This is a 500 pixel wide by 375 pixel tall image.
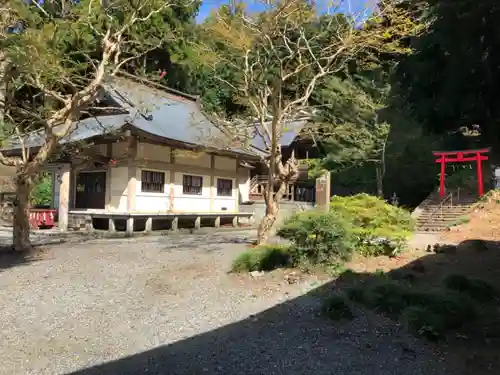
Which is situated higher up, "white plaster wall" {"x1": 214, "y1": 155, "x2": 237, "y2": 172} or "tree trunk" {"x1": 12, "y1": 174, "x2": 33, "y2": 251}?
→ "white plaster wall" {"x1": 214, "y1": 155, "x2": 237, "y2": 172}

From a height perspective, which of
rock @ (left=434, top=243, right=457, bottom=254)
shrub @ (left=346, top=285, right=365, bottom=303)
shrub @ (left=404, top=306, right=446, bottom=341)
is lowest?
shrub @ (left=404, top=306, right=446, bottom=341)

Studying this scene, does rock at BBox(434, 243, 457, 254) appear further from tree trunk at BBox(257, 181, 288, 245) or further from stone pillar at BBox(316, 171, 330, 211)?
stone pillar at BBox(316, 171, 330, 211)

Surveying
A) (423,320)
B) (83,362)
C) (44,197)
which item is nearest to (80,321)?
(83,362)

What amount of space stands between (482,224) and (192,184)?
10.8 metres

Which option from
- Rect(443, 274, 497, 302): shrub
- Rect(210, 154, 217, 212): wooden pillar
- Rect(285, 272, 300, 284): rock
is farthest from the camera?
Rect(210, 154, 217, 212): wooden pillar

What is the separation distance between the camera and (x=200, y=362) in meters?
4.34

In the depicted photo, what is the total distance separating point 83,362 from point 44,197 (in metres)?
17.3

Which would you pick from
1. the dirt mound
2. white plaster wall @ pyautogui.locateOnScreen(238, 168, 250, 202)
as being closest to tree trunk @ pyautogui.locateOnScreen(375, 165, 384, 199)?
the dirt mound

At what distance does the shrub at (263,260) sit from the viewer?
747cm

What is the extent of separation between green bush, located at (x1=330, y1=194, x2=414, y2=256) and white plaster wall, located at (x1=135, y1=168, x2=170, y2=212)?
9.72 meters

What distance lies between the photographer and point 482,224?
1355cm

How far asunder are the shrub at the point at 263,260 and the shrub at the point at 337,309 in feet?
6.43

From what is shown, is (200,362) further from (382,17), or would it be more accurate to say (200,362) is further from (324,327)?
(382,17)

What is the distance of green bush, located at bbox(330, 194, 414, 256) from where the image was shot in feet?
26.9
